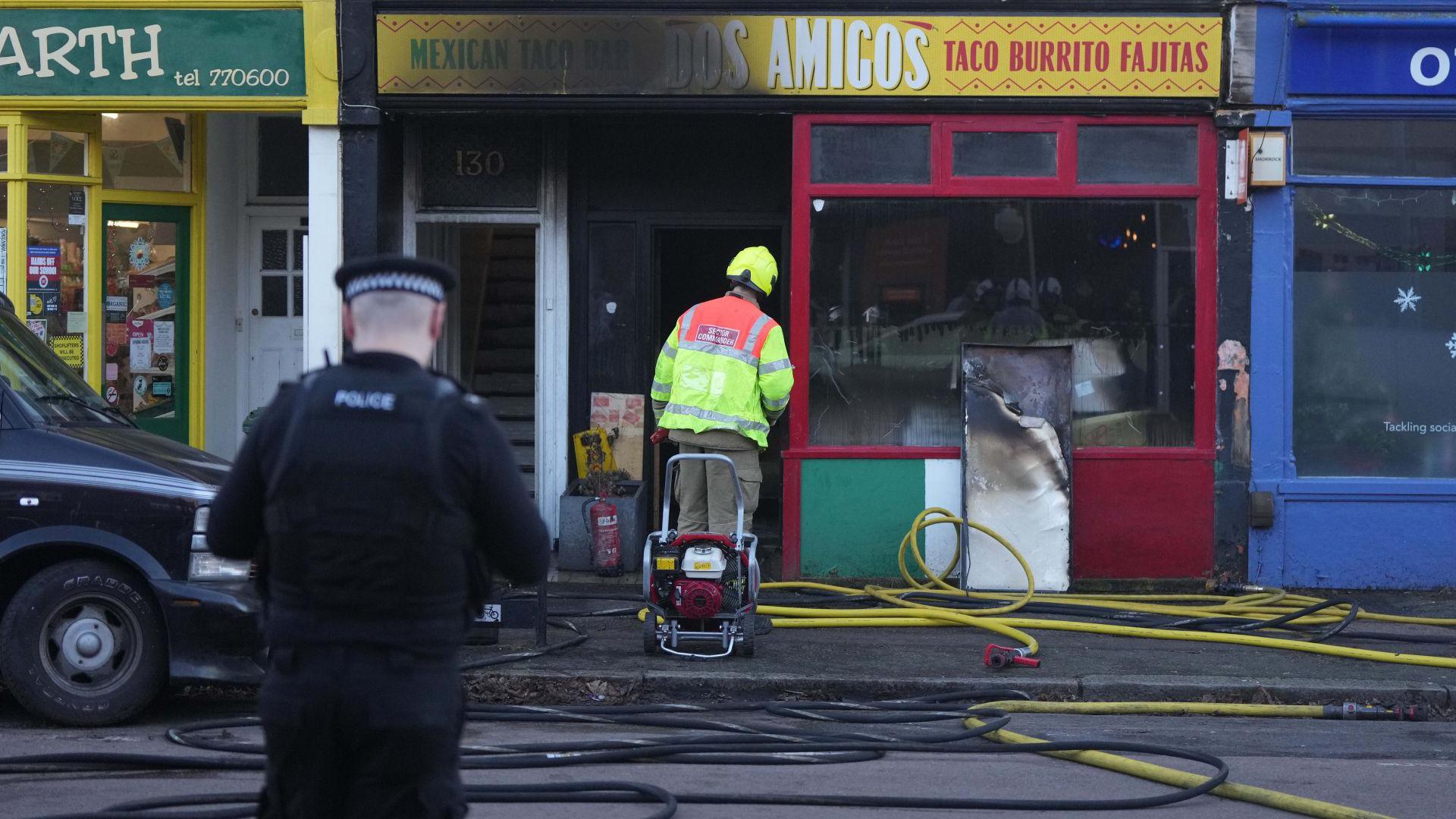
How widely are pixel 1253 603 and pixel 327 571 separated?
7621mm

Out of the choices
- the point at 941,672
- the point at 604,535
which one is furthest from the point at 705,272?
the point at 941,672

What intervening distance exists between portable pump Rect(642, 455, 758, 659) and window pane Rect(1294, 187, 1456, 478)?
479 cm

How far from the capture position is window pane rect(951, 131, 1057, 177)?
10.5 meters

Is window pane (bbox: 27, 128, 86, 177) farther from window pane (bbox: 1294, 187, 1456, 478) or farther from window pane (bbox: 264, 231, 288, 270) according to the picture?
window pane (bbox: 1294, 187, 1456, 478)

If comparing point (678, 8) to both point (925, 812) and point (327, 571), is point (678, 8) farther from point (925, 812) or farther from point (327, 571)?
point (327, 571)

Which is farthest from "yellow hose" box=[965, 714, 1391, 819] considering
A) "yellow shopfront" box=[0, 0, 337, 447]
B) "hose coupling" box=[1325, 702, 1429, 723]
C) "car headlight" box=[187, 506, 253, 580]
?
"yellow shopfront" box=[0, 0, 337, 447]

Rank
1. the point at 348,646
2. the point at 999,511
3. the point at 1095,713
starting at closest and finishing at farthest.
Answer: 1. the point at 348,646
2. the point at 1095,713
3. the point at 999,511

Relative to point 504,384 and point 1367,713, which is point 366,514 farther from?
point 504,384

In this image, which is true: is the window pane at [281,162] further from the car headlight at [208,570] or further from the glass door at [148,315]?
the car headlight at [208,570]

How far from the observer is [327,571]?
10.2ft

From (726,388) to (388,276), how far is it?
5496 mm

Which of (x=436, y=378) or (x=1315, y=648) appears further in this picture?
(x=1315, y=648)

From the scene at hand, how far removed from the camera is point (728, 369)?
8617mm

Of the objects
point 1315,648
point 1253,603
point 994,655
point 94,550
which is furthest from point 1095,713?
point 94,550
